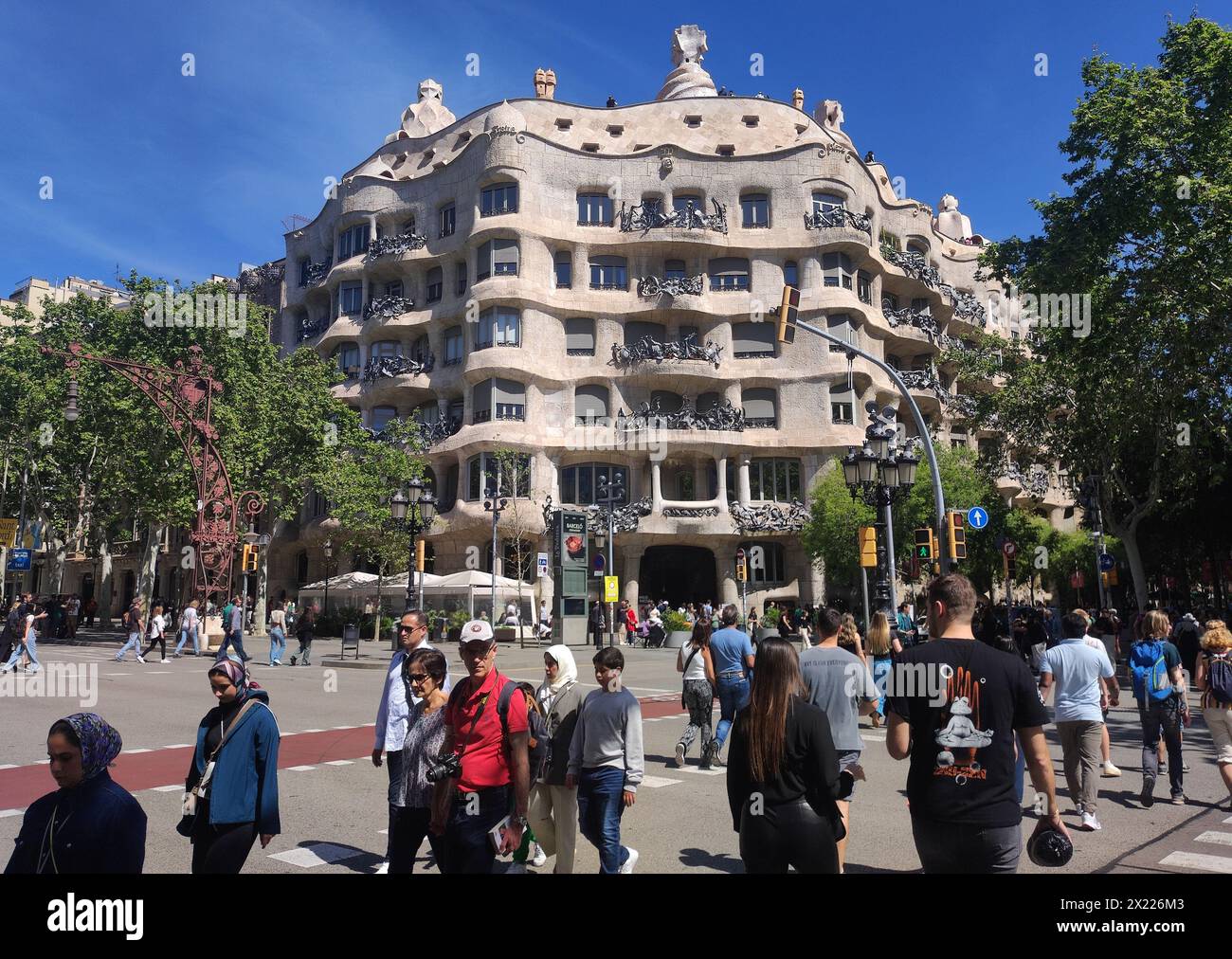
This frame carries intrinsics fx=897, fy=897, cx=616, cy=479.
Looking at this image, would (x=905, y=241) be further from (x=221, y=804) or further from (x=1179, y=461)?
(x=221, y=804)

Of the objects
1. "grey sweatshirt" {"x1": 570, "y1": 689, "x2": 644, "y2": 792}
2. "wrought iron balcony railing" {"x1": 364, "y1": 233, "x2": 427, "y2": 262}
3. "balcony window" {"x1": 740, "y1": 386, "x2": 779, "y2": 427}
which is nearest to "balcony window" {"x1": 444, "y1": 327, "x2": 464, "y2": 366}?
"wrought iron balcony railing" {"x1": 364, "y1": 233, "x2": 427, "y2": 262}

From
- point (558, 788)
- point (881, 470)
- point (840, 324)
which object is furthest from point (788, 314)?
point (840, 324)

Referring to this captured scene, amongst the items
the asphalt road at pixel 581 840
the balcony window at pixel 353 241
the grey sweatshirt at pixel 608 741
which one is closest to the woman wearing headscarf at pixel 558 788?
the grey sweatshirt at pixel 608 741

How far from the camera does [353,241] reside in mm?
A: 48844

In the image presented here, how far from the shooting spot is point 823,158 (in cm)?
4441

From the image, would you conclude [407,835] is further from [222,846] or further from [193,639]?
[193,639]

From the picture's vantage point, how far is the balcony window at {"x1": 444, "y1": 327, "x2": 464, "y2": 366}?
44.4m

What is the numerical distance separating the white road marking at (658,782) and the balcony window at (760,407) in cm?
3419

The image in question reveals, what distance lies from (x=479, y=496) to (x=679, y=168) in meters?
19.1

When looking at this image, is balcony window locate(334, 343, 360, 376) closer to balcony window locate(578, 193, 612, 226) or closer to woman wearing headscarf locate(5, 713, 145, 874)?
balcony window locate(578, 193, 612, 226)

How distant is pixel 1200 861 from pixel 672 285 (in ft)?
127

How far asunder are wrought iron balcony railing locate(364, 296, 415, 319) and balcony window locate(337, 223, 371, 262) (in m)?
4.03

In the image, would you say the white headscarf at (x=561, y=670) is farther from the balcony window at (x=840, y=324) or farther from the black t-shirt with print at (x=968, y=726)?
the balcony window at (x=840, y=324)
